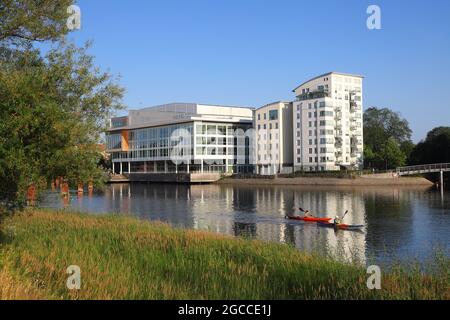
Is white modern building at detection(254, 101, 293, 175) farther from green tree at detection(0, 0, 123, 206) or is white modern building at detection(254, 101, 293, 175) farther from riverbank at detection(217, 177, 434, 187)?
green tree at detection(0, 0, 123, 206)

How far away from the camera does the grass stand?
1323 centimetres

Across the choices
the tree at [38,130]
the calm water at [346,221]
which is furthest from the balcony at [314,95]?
the tree at [38,130]

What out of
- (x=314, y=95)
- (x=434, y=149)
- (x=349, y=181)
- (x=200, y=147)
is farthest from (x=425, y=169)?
(x=200, y=147)

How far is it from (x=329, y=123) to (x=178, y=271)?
116 meters

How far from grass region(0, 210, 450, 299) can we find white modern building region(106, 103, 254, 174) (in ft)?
406

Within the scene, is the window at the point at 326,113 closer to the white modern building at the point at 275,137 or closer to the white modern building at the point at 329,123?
the white modern building at the point at 329,123

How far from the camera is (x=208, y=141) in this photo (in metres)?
149

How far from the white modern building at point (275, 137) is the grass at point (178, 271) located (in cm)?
11772

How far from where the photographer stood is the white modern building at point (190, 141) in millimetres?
148750
